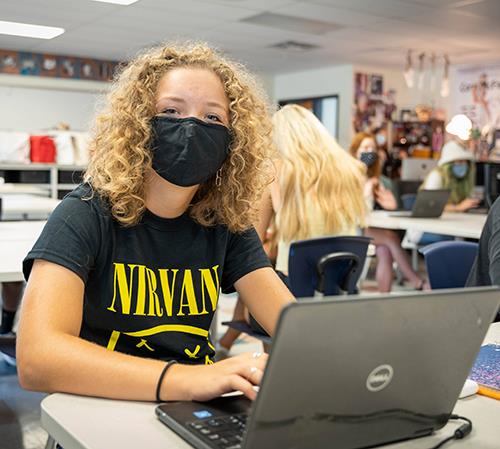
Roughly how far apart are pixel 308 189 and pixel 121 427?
2296 mm

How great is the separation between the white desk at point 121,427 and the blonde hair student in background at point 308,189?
6.83 feet

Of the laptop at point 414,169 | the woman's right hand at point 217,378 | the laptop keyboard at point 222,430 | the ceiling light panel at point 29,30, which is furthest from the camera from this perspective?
the ceiling light panel at point 29,30

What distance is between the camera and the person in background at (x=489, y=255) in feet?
5.03

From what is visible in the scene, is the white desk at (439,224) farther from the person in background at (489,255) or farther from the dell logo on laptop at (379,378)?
the dell logo on laptop at (379,378)

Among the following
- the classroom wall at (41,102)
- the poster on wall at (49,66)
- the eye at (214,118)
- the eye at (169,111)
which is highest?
the poster on wall at (49,66)

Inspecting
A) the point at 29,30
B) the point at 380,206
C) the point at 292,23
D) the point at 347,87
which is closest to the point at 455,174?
the point at 380,206

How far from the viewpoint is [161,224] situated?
135cm

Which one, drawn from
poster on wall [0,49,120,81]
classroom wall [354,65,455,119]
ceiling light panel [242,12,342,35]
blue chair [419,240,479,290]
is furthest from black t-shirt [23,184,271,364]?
classroom wall [354,65,455,119]

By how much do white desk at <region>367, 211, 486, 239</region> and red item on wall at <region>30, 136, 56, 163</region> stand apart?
534 centimetres

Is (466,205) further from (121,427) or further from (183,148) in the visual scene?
(121,427)

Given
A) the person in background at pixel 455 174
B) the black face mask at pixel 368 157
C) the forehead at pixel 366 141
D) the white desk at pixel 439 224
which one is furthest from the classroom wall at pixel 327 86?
the white desk at pixel 439 224

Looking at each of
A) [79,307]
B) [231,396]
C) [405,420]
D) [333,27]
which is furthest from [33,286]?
[333,27]

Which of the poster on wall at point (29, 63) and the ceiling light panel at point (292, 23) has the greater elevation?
the ceiling light panel at point (292, 23)

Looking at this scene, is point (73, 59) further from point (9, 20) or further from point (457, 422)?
point (457, 422)
